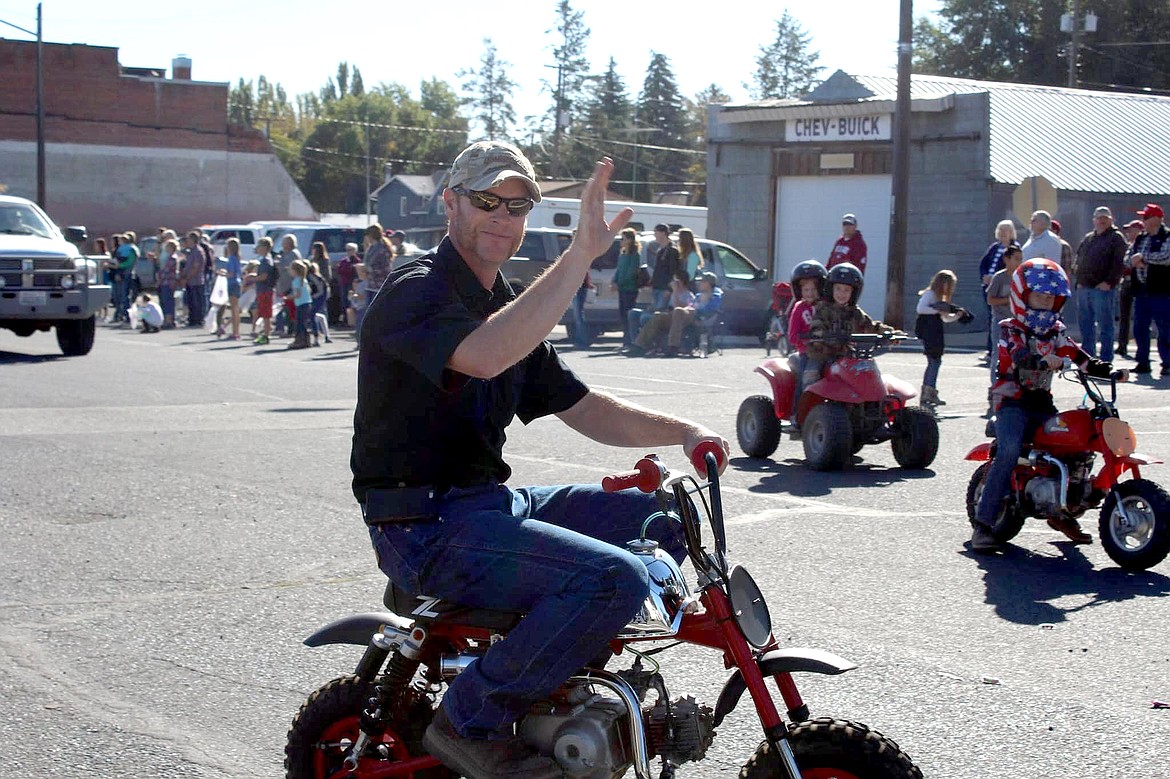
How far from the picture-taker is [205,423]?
1307cm

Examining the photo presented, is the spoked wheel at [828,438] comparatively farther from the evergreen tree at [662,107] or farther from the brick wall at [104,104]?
the evergreen tree at [662,107]

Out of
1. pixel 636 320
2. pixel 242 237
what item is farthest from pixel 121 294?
pixel 636 320

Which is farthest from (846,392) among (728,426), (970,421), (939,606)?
(939,606)

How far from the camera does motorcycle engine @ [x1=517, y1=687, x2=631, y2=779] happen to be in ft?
11.1

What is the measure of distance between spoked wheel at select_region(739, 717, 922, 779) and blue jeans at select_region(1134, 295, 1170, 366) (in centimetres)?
1482

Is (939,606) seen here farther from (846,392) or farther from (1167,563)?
(846,392)

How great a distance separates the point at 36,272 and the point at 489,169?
17.3 m

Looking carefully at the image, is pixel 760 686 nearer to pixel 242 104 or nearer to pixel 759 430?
pixel 759 430

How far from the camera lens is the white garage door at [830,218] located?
1203 inches

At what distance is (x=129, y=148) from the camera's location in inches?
2559

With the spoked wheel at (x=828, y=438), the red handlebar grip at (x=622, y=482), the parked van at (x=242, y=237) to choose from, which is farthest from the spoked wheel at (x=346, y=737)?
the parked van at (x=242, y=237)

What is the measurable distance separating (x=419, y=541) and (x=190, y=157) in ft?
218

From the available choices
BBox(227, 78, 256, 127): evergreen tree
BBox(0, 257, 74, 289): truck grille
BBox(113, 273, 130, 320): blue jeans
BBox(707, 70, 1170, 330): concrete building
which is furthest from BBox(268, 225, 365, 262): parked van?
BBox(227, 78, 256, 127): evergreen tree

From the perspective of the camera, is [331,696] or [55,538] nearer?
[331,696]
